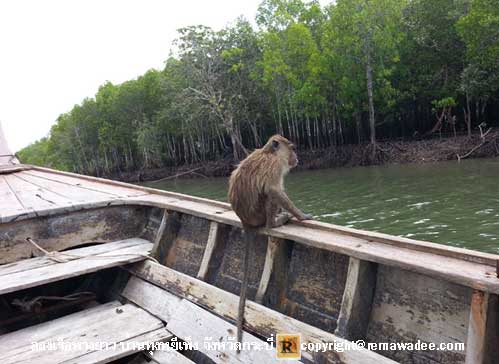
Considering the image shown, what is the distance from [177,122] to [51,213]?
2833 centimetres

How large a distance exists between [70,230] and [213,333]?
2.43m

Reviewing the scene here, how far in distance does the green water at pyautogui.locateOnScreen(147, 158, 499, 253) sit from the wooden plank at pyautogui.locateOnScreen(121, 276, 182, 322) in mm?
4984

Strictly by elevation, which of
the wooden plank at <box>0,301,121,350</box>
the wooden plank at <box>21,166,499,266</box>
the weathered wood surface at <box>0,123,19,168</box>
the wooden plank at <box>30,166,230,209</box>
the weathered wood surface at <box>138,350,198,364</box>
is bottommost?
the weathered wood surface at <box>138,350,198,364</box>

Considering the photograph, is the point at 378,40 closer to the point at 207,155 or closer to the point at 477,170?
the point at 477,170

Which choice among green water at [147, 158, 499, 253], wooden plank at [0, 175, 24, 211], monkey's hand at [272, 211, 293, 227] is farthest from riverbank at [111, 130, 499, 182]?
monkey's hand at [272, 211, 293, 227]

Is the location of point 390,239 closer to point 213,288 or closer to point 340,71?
point 213,288

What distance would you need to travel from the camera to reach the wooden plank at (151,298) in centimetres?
279

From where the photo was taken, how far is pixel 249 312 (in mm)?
2354

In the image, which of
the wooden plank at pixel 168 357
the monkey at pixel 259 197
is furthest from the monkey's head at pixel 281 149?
the wooden plank at pixel 168 357

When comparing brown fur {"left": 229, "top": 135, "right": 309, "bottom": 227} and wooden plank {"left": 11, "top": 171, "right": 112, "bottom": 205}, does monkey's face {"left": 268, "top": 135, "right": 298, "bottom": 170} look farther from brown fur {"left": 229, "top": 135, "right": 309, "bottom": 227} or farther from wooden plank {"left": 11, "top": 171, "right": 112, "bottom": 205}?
wooden plank {"left": 11, "top": 171, "right": 112, "bottom": 205}

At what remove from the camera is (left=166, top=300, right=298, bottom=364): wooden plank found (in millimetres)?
2105

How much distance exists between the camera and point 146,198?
4.45 metres

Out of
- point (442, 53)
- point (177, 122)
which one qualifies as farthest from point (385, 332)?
point (177, 122)

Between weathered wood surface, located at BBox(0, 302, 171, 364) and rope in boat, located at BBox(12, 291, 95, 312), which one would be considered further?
rope in boat, located at BBox(12, 291, 95, 312)
